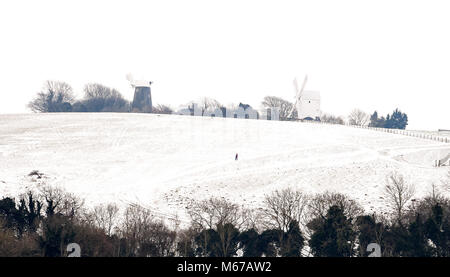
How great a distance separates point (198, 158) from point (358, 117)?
92634 millimetres

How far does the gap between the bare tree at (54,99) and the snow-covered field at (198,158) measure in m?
37.9

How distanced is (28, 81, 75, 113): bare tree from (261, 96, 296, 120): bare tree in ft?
155

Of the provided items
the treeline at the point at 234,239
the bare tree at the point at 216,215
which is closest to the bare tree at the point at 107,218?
the treeline at the point at 234,239

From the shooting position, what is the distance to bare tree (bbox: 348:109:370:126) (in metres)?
162

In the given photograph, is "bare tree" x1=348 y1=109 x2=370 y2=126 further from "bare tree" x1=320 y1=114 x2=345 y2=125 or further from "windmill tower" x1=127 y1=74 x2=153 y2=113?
"windmill tower" x1=127 y1=74 x2=153 y2=113

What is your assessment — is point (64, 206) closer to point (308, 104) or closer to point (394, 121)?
point (308, 104)

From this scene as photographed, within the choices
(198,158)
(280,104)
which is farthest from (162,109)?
(198,158)

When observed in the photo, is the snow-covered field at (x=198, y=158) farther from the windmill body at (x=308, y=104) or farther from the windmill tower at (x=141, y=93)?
the windmill tower at (x=141, y=93)

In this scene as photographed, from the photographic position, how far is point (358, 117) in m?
163

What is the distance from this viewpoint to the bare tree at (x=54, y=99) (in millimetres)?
146750

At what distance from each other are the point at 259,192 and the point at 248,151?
2070cm

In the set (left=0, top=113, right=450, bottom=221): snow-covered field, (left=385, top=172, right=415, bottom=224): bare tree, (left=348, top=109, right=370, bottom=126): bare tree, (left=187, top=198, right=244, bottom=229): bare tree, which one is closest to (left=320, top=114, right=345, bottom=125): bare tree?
(left=348, top=109, right=370, bottom=126): bare tree

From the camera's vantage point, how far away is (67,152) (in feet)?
262
